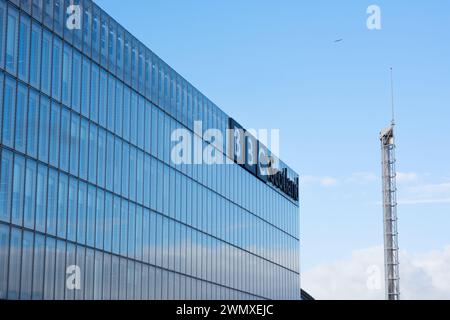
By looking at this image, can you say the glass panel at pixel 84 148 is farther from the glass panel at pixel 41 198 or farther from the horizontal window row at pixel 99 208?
the glass panel at pixel 41 198

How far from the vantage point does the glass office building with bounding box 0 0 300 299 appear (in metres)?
47.8

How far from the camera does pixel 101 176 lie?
5738 cm

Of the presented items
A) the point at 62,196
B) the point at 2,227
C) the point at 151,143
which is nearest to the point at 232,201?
the point at 151,143

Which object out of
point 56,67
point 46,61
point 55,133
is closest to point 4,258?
point 55,133

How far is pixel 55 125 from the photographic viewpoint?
5147cm

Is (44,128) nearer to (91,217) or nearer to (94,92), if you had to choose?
(94,92)

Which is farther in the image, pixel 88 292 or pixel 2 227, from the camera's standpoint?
pixel 88 292

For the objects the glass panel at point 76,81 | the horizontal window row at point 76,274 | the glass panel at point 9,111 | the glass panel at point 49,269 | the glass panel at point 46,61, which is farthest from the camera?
the glass panel at point 76,81

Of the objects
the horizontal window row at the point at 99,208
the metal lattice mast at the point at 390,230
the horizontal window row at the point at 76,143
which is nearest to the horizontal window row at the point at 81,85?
the horizontal window row at the point at 76,143

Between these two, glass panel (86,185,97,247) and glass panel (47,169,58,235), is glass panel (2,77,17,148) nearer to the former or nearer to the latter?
glass panel (47,169,58,235)

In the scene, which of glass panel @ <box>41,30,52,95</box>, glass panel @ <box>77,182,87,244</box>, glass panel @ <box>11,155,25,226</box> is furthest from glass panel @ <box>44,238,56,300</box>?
glass panel @ <box>41,30,52,95</box>

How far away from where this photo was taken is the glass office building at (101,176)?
4778cm
